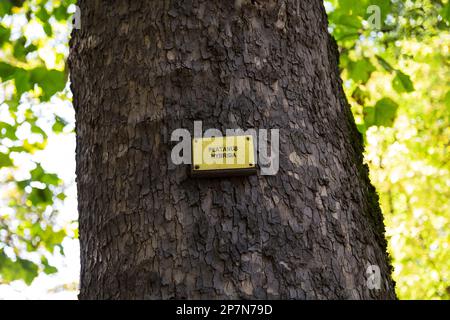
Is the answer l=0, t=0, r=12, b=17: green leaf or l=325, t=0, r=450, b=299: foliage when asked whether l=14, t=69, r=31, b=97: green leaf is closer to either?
l=0, t=0, r=12, b=17: green leaf

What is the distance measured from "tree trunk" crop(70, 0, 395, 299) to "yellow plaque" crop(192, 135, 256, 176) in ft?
0.12

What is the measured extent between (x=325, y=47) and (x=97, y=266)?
0.97m

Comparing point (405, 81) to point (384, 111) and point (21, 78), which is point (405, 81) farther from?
point (21, 78)

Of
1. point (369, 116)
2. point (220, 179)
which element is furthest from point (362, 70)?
point (220, 179)

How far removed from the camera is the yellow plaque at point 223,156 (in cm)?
152

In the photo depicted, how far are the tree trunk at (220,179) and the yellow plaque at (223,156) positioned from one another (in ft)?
0.12

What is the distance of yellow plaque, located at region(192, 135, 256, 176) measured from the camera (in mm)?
1519

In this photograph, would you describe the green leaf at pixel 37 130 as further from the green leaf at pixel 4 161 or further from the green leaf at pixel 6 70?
the green leaf at pixel 6 70

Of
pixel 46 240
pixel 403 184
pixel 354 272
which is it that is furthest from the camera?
pixel 403 184

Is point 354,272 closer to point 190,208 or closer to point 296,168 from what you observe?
point 296,168

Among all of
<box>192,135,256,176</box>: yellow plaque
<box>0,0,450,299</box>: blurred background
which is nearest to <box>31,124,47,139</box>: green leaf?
<box>0,0,450,299</box>: blurred background

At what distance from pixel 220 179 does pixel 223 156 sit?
0.19 feet

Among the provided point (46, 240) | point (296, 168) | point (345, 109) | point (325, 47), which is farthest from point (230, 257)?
point (46, 240)
